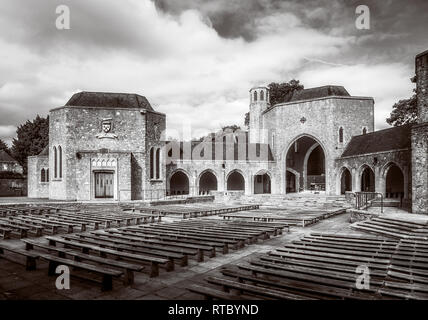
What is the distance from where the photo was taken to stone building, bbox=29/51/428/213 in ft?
80.2

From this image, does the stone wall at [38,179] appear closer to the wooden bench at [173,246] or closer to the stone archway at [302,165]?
the stone archway at [302,165]

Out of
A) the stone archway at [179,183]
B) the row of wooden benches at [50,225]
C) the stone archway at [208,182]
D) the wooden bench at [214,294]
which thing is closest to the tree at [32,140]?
the stone archway at [179,183]

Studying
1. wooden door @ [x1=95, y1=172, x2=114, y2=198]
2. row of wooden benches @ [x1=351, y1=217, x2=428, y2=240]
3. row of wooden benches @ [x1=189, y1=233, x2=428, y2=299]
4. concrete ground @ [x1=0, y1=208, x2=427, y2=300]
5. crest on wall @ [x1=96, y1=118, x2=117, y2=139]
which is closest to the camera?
row of wooden benches @ [x1=189, y1=233, x2=428, y2=299]

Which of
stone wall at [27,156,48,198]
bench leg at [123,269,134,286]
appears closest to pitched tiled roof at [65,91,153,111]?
stone wall at [27,156,48,198]

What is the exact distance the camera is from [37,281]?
5840 millimetres

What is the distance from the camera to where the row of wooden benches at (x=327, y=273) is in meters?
4.39

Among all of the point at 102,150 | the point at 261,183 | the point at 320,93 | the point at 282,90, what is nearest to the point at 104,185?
the point at 102,150

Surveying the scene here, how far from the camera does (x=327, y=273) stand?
5.18 metres

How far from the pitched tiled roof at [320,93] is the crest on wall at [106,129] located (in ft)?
65.5

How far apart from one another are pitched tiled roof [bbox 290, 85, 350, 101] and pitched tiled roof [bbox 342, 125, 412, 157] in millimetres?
5691

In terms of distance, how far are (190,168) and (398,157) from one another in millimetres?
18101

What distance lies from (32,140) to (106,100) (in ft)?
92.9

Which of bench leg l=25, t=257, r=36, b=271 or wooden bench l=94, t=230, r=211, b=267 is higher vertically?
wooden bench l=94, t=230, r=211, b=267

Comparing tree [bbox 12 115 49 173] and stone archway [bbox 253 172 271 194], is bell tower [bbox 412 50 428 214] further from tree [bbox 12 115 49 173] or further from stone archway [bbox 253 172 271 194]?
tree [bbox 12 115 49 173]
